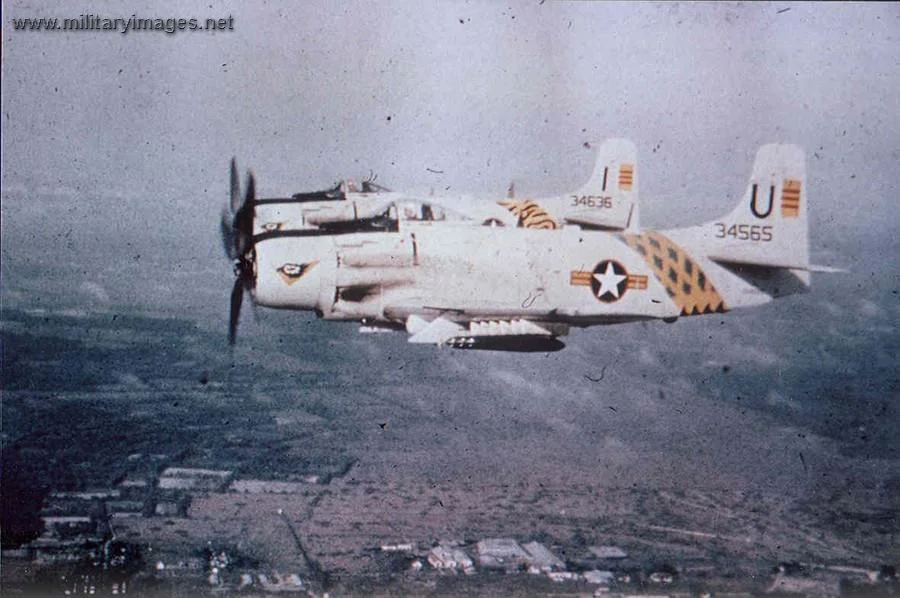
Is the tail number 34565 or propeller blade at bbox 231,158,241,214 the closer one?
propeller blade at bbox 231,158,241,214

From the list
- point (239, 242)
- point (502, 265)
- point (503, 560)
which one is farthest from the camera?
point (503, 560)

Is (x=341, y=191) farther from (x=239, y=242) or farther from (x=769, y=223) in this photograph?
(x=769, y=223)

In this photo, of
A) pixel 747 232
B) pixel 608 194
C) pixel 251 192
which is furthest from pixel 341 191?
pixel 747 232

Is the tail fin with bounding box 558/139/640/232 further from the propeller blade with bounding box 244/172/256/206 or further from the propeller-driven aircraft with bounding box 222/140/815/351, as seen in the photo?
the propeller blade with bounding box 244/172/256/206

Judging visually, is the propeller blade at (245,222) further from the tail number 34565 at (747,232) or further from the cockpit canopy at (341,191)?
the tail number 34565 at (747,232)

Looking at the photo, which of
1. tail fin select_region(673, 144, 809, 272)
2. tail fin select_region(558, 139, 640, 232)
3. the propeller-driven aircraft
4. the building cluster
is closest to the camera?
the propeller-driven aircraft

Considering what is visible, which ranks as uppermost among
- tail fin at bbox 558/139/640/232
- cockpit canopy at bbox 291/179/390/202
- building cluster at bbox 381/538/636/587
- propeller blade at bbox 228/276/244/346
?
tail fin at bbox 558/139/640/232

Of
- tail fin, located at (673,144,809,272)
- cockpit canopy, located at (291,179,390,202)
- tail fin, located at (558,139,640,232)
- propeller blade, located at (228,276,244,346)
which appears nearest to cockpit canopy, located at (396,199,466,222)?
cockpit canopy, located at (291,179,390,202)

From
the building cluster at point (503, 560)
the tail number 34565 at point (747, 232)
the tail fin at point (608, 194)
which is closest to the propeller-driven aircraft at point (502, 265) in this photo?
the tail number 34565 at point (747, 232)
